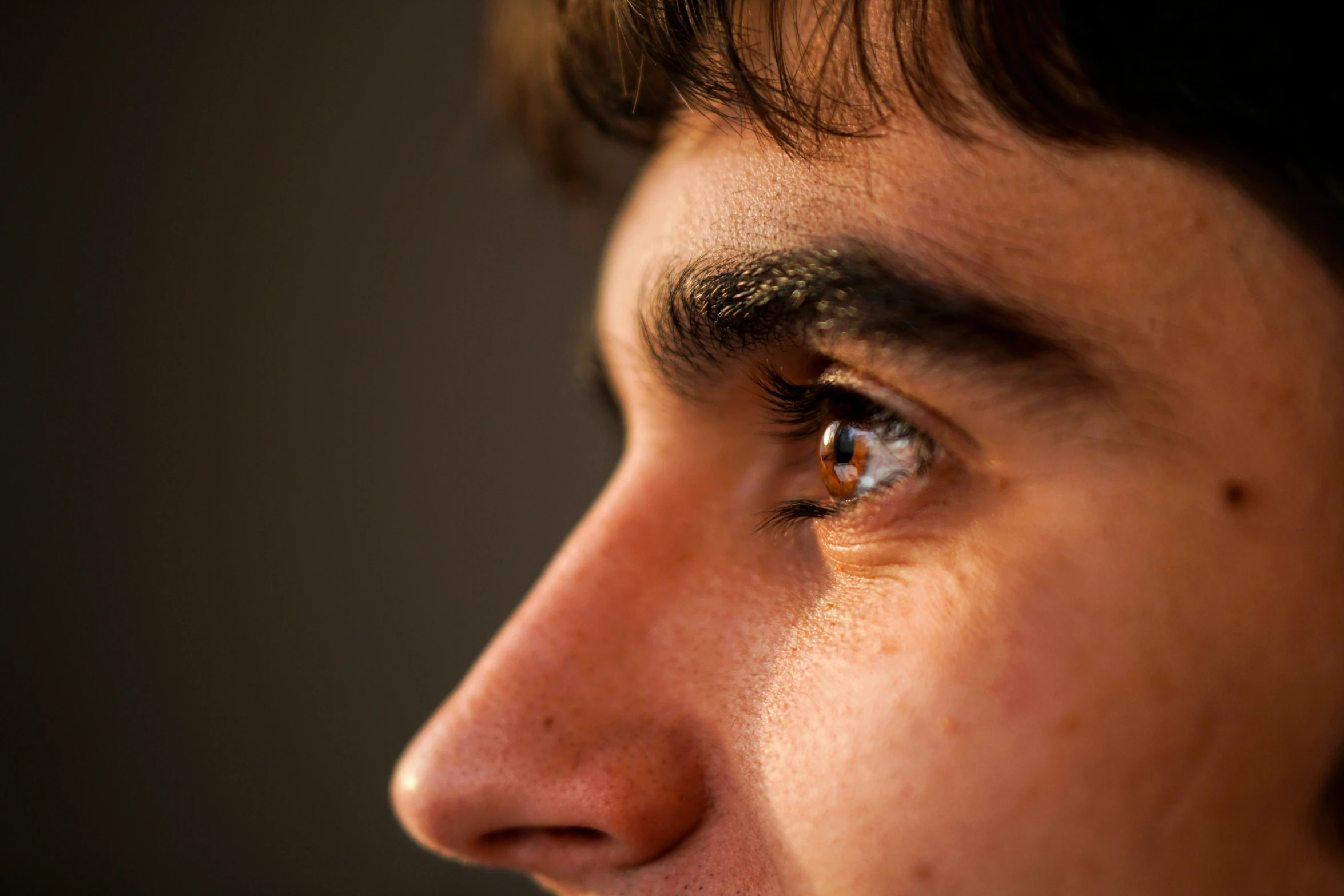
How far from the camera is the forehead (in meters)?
0.42

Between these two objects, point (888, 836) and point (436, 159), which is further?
point (436, 159)

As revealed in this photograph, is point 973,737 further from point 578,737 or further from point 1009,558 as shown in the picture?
point 578,737

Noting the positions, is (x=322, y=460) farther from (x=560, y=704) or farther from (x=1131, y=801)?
(x=1131, y=801)

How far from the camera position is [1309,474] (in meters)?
0.41

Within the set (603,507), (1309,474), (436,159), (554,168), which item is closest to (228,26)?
(436,159)

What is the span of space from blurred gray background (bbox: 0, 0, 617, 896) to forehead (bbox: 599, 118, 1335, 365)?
118 cm

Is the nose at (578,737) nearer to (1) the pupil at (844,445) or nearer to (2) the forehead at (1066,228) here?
(1) the pupil at (844,445)

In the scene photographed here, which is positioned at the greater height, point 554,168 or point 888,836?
point 554,168

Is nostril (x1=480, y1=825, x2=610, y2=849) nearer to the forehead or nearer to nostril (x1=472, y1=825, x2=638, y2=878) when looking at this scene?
nostril (x1=472, y1=825, x2=638, y2=878)

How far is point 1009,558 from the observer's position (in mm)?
434

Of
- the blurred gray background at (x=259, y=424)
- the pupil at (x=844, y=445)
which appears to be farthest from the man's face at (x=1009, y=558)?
the blurred gray background at (x=259, y=424)

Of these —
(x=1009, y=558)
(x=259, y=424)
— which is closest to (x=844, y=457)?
(x=1009, y=558)

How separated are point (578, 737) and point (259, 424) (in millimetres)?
1484

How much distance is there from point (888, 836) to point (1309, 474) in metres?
0.26
